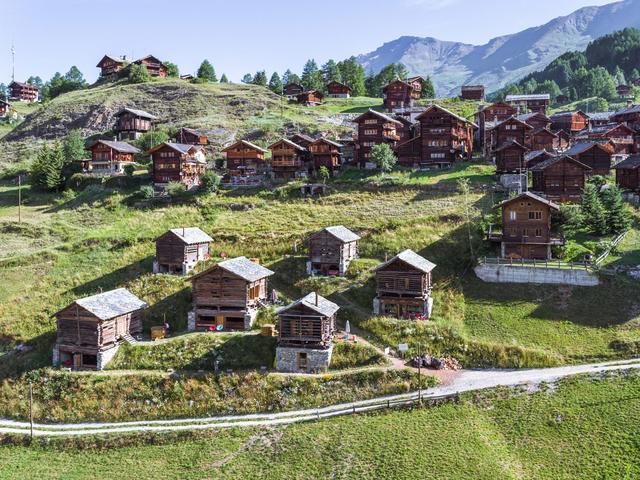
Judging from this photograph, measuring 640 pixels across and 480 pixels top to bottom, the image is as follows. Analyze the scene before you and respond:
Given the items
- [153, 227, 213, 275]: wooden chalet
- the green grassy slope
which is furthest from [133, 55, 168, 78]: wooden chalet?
the green grassy slope

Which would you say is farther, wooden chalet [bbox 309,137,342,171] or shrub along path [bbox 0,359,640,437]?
Result: wooden chalet [bbox 309,137,342,171]

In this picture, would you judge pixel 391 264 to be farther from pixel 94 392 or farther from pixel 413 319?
pixel 94 392

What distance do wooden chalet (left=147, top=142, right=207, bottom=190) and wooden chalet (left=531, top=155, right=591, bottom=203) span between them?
47.2 meters

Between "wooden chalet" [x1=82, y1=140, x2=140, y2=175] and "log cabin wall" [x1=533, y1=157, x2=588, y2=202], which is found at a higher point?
"wooden chalet" [x1=82, y1=140, x2=140, y2=175]

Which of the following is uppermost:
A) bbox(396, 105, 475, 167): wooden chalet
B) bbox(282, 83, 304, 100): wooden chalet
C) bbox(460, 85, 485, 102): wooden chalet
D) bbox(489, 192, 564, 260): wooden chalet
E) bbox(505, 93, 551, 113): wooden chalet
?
bbox(282, 83, 304, 100): wooden chalet

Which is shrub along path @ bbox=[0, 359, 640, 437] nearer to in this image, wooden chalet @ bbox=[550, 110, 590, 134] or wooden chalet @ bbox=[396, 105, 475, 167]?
wooden chalet @ bbox=[396, 105, 475, 167]

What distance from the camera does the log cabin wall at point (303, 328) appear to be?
43.6 meters

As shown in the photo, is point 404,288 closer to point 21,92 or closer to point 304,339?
point 304,339

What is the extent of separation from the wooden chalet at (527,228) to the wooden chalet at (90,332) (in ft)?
119

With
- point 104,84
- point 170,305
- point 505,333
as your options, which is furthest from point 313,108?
point 505,333

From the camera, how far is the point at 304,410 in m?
38.9

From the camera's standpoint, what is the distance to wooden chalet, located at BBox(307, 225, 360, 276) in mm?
55094

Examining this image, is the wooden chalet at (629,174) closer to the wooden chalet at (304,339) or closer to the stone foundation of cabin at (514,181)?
the stone foundation of cabin at (514,181)

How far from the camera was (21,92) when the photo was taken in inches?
6850
